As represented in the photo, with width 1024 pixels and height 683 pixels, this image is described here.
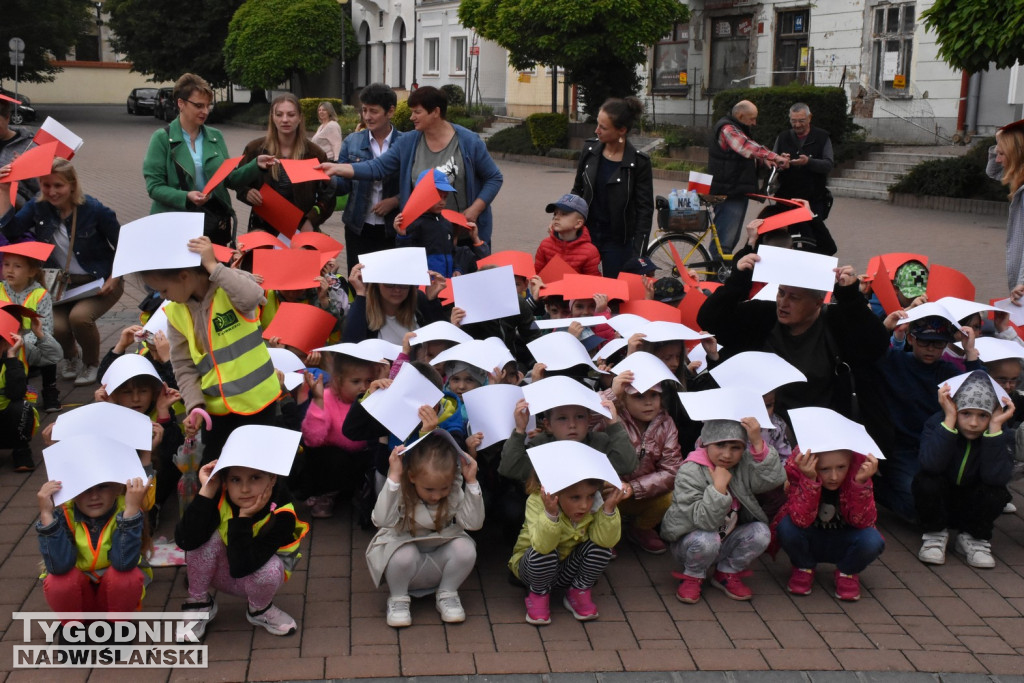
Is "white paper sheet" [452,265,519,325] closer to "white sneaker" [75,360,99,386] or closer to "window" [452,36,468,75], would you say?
"white sneaker" [75,360,99,386]

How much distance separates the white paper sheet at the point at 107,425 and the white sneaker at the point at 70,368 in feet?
11.4

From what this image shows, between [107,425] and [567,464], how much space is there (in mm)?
1808

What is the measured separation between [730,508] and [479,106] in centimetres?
3433

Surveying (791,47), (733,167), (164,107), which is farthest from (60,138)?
(164,107)

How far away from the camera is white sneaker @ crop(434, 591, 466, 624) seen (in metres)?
4.36

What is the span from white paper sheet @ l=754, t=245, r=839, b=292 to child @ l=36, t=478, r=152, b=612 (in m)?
3.00

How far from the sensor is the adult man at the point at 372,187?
739cm

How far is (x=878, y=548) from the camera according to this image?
4.60 meters

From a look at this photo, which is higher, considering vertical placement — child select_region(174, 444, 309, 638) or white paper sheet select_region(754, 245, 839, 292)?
white paper sheet select_region(754, 245, 839, 292)

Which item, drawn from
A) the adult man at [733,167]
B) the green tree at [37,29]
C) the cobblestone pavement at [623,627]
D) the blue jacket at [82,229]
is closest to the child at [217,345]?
the cobblestone pavement at [623,627]

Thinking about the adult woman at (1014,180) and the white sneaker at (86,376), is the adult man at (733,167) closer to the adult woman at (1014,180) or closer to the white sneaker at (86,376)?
the adult woman at (1014,180)

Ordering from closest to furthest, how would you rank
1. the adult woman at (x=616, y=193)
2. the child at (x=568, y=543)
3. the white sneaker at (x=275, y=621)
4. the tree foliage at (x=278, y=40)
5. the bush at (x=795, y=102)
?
the white sneaker at (x=275, y=621), the child at (x=568, y=543), the adult woman at (x=616, y=193), the bush at (x=795, y=102), the tree foliage at (x=278, y=40)

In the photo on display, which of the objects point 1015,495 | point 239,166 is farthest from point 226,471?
point 1015,495

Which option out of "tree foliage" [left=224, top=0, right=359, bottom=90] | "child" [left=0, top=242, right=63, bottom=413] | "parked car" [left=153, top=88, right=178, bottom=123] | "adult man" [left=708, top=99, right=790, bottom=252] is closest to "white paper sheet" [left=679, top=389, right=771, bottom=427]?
"child" [left=0, top=242, right=63, bottom=413]
